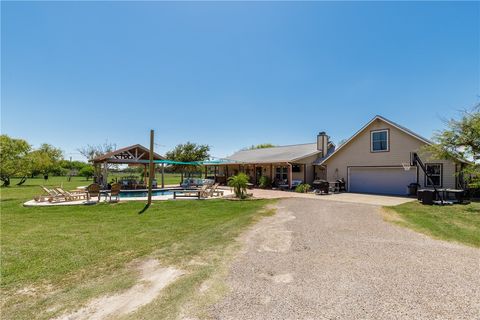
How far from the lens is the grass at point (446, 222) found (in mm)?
6761

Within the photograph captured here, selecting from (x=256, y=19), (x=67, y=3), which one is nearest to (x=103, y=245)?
(x=67, y=3)

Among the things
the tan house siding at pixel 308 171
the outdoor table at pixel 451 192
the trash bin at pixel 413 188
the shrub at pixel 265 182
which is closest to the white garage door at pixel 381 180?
the trash bin at pixel 413 188

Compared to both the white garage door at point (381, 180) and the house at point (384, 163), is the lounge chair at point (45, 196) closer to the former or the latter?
the house at point (384, 163)

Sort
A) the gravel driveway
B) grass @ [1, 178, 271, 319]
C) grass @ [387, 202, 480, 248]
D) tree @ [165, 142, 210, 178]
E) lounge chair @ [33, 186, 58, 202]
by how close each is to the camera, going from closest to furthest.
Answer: the gravel driveway
grass @ [1, 178, 271, 319]
grass @ [387, 202, 480, 248]
lounge chair @ [33, 186, 58, 202]
tree @ [165, 142, 210, 178]

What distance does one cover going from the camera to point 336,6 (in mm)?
11602

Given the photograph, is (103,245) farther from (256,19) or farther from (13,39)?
(256,19)

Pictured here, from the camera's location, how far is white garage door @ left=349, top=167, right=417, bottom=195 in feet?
55.9

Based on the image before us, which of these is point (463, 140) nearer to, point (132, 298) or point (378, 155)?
point (378, 155)

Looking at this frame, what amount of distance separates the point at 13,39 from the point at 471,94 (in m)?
21.0

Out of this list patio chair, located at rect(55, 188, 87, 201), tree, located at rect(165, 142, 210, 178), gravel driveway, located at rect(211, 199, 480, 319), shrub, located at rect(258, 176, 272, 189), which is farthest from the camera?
tree, located at rect(165, 142, 210, 178)

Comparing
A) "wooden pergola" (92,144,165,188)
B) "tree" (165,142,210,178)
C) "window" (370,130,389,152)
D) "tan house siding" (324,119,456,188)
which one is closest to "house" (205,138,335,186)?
"tan house siding" (324,119,456,188)

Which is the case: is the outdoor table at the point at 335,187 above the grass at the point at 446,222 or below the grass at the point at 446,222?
above

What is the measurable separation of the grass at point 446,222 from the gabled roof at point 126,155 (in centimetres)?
1754

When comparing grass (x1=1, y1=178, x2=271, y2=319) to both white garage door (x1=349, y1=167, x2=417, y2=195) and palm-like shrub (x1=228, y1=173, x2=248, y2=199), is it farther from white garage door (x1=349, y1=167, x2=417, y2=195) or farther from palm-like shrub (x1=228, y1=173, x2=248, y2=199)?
white garage door (x1=349, y1=167, x2=417, y2=195)
